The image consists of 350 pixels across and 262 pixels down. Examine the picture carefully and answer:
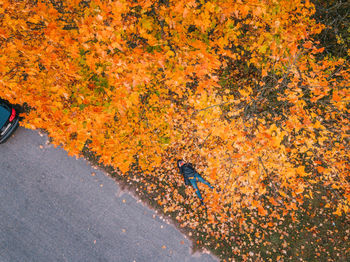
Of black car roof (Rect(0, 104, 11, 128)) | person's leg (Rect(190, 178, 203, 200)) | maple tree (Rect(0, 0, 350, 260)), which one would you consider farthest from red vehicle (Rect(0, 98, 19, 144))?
person's leg (Rect(190, 178, 203, 200))

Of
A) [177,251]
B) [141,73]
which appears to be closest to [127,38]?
[141,73]

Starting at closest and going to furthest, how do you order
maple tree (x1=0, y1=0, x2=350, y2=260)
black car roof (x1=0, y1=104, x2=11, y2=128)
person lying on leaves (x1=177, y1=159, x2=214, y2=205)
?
maple tree (x1=0, y1=0, x2=350, y2=260) < person lying on leaves (x1=177, y1=159, x2=214, y2=205) < black car roof (x1=0, y1=104, x2=11, y2=128)

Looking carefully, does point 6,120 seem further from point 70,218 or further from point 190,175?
point 190,175

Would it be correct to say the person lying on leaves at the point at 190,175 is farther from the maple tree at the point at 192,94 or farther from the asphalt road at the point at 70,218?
the asphalt road at the point at 70,218

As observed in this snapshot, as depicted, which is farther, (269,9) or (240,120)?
(240,120)

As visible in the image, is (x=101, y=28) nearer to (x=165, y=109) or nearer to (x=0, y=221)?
(x=165, y=109)

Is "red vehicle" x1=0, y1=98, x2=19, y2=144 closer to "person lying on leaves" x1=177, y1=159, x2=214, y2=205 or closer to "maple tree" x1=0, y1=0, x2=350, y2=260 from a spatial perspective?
"maple tree" x1=0, y1=0, x2=350, y2=260

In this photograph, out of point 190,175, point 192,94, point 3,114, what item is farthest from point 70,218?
point 192,94
